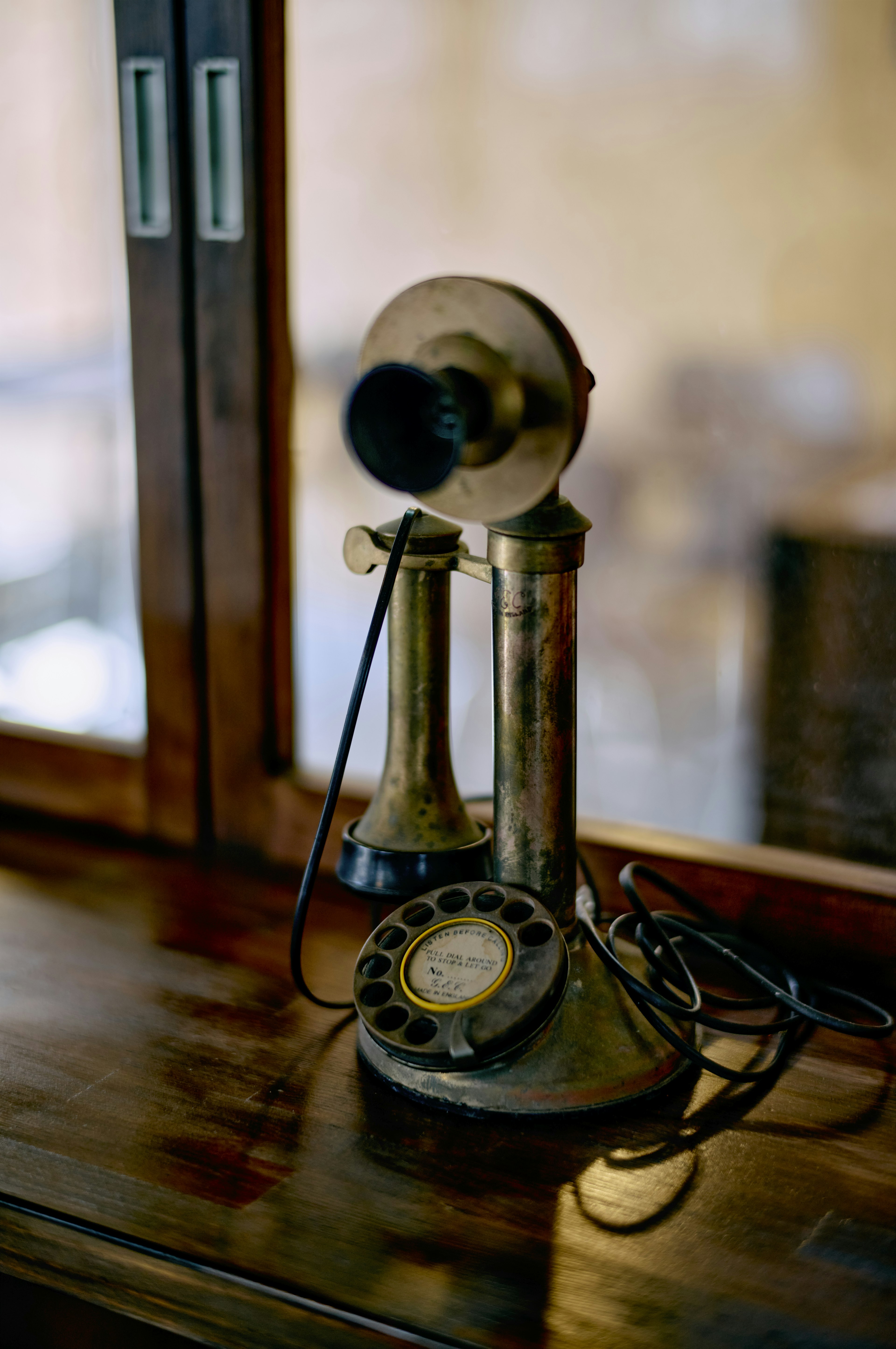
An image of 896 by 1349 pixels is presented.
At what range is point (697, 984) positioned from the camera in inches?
36.6

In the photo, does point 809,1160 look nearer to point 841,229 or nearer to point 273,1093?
point 273,1093

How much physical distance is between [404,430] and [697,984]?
1.63 feet

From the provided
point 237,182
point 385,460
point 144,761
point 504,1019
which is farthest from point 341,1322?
point 237,182

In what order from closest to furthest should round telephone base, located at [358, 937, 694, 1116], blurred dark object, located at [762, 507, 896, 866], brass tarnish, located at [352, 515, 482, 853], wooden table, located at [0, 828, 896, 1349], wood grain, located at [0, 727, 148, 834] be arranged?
wooden table, located at [0, 828, 896, 1349] → round telephone base, located at [358, 937, 694, 1116] → brass tarnish, located at [352, 515, 482, 853] → blurred dark object, located at [762, 507, 896, 866] → wood grain, located at [0, 727, 148, 834]

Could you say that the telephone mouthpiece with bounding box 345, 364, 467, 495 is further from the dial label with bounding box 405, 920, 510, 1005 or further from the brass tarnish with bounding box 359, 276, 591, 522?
the dial label with bounding box 405, 920, 510, 1005

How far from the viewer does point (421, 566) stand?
0.83 m

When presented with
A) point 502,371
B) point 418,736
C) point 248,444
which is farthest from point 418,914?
point 248,444

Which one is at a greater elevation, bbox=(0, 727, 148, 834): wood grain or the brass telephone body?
the brass telephone body

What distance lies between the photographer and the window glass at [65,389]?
116 centimetres

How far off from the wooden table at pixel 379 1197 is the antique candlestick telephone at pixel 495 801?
34 mm

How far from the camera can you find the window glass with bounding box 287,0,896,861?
0.92m

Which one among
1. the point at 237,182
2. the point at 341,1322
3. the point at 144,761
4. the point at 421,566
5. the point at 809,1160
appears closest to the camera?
the point at 341,1322

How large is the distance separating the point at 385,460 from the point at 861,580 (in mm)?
459

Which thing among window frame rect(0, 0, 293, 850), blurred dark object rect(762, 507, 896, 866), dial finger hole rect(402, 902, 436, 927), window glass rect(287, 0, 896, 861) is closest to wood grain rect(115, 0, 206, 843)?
window frame rect(0, 0, 293, 850)
